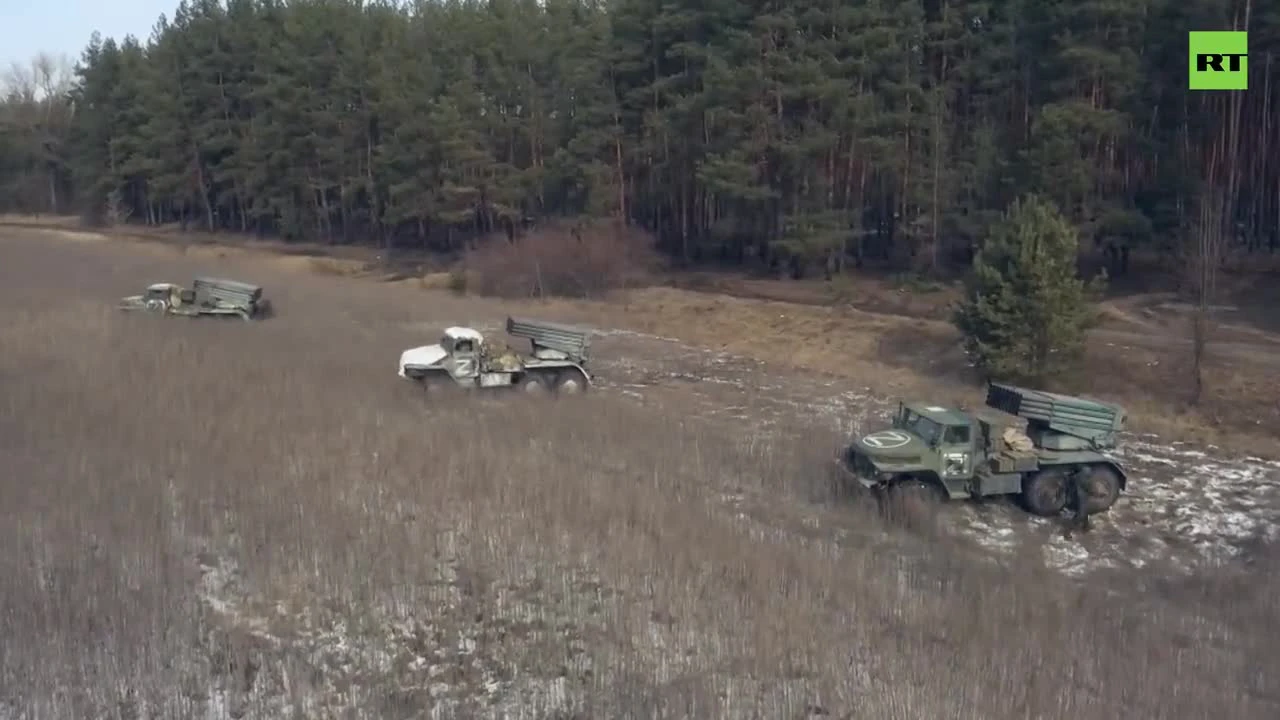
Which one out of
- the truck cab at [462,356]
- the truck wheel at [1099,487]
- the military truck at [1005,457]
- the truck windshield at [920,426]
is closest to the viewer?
the military truck at [1005,457]

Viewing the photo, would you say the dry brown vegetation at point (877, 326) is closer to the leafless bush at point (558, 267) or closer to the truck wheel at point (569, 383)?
the leafless bush at point (558, 267)

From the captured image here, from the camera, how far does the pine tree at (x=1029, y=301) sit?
84.2 feet

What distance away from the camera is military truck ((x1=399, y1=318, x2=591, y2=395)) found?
23281 mm

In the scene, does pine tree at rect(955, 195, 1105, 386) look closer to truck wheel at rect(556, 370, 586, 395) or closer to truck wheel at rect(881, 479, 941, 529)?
truck wheel at rect(556, 370, 586, 395)

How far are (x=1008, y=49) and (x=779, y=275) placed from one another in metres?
11.6

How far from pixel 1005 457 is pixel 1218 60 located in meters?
25.1

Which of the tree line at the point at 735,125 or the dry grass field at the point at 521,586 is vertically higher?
the tree line at the point at 735,125

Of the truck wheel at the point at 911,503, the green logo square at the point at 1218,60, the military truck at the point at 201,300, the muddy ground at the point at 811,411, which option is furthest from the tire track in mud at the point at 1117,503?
the green logo square at the point at 1218,60

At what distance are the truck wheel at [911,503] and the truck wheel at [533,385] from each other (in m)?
8.72

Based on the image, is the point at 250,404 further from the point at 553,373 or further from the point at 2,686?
the point at 2,686

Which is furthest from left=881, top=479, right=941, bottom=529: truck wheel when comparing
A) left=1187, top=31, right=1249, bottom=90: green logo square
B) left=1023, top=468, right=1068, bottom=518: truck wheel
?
left=1187, top=31, right=1249, bottom=90: green logo square

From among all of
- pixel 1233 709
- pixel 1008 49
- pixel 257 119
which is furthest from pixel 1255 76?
pixel 257 119

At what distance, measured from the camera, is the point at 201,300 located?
110 ft

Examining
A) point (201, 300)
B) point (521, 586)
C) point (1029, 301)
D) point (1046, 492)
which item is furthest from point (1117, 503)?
point (201, 300)
